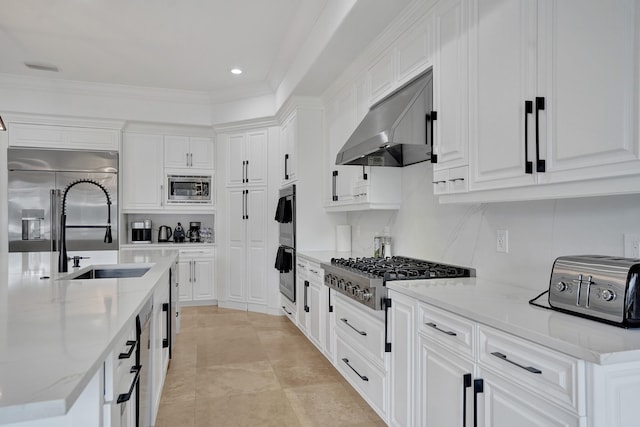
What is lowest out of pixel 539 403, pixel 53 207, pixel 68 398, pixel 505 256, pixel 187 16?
pixel 539 403

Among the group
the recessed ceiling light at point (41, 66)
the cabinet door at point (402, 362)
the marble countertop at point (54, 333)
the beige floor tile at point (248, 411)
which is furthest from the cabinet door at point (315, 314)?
the recessed ceiling light at point (41, 66)

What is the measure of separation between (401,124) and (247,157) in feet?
10.8

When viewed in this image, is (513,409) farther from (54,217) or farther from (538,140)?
(54,217)

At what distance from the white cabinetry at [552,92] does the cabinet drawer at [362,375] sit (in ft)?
4.17

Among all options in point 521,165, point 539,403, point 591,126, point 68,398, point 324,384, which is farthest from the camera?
point 324,384

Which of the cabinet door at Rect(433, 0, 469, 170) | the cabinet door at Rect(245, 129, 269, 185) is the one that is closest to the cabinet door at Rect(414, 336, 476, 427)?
the cabinet door at Rect(433, 0, 469, 170)

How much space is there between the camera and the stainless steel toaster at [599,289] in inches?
48.1

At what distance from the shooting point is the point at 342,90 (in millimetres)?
3822

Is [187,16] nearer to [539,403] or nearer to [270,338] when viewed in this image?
[270,338]

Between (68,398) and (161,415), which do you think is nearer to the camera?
(68,398)

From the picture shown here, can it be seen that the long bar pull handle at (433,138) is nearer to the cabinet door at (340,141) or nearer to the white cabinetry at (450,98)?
the white cabinetry at (450,98)

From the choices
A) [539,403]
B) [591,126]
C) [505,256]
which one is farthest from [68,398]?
[505,256]

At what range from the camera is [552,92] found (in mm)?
1512

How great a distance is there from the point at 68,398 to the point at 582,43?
1.79 metres
